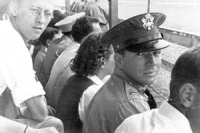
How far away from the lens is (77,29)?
1769mm

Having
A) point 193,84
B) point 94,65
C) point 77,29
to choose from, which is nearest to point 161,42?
point 193,84

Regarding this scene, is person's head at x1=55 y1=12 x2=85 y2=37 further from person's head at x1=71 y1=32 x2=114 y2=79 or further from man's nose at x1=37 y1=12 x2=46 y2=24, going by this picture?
man's nose at x1=37 y1=12 x2=46 y2=24

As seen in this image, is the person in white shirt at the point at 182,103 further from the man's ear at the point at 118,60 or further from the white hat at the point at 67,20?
the white hat at the point at 67,20

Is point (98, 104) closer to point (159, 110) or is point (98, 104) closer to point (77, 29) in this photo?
point (159, 110)

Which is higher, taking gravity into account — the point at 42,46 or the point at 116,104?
the point at 42,46

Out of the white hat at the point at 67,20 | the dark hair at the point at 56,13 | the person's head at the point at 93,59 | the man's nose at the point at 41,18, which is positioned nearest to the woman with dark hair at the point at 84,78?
the person's head at the point at 93,59

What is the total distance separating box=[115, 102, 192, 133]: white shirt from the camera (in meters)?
0.93

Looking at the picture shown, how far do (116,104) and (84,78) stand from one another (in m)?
0.44

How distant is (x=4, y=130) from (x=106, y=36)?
47 centimetres

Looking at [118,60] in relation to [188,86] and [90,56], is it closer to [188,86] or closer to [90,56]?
[188,86]

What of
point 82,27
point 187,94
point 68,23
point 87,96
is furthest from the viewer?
point 82,27

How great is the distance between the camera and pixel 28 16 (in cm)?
104

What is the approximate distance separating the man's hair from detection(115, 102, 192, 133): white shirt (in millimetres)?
43

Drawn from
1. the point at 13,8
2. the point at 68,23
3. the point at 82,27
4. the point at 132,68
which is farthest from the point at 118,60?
the point at 82,27
